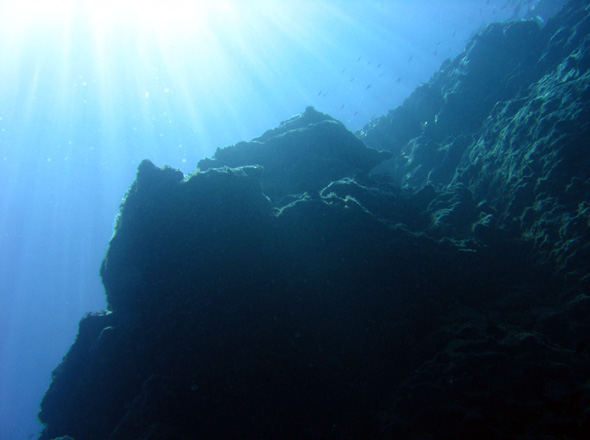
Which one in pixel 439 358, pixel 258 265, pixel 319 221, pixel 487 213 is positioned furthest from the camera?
pixel 487 213

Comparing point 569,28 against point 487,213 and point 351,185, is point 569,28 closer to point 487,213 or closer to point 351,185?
point 487,213

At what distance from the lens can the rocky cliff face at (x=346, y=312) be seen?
609 centimetres

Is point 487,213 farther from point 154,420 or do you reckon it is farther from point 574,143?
point 154,420

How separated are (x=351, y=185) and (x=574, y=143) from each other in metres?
7.06

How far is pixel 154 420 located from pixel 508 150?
14862 mm

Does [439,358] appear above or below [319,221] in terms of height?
below

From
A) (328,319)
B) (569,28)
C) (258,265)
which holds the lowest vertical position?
(328,319)

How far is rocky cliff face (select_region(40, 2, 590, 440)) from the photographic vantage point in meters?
6.09

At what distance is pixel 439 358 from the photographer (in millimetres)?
6617

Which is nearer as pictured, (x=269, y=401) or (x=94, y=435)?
(x=269, y=401)

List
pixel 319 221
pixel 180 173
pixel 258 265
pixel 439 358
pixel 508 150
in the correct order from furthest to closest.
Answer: pixel 508 150, pixel 180 173, pixel 319 221, pixel 258 265, pixel 439 358

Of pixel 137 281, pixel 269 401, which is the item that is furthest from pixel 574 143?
pixel 137 281

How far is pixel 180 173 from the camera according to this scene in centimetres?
984

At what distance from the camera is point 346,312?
799 centimetres
